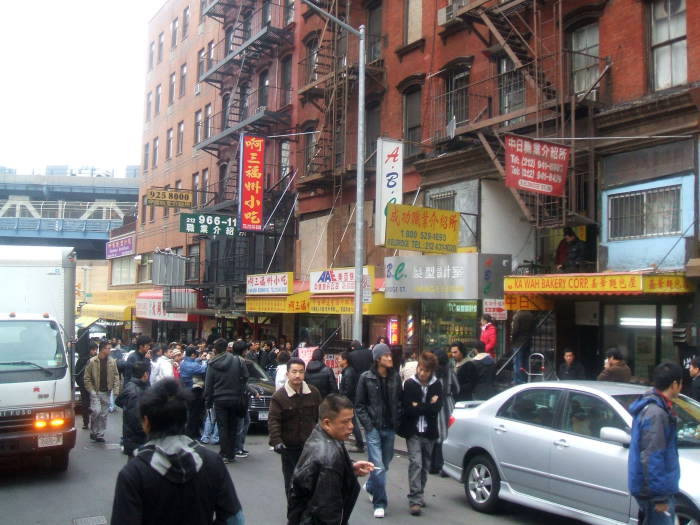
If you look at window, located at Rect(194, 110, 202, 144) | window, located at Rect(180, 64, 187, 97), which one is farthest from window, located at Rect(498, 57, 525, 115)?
window, located at Rect(180, 64, 187, 97)

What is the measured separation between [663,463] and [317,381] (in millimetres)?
5345

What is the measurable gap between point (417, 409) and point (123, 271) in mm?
41478

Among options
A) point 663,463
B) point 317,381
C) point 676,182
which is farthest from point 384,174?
point 663,463

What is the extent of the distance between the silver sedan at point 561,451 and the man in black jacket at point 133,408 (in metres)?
3.79

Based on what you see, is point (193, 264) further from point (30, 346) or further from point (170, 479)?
point (170, 479)

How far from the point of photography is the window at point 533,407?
7.79 meters

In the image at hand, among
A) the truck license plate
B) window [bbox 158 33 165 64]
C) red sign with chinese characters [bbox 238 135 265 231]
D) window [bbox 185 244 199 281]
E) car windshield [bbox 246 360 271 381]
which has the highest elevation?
window [bbox 158 33 165 64]

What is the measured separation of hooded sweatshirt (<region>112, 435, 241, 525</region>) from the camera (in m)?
3.36

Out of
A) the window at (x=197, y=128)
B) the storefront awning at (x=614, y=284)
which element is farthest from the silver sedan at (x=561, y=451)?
the window at (x=197, y=128)

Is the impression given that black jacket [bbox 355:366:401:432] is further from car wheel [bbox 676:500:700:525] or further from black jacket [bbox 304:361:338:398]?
car wheel [bbox 676:500:700:525]

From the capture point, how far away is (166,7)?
42812 mm

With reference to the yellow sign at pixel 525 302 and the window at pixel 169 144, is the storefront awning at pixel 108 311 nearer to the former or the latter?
the window at pixel 169 144

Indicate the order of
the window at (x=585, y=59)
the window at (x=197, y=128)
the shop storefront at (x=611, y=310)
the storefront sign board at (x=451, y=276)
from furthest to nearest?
the window at (x=197, y=128) < the storefront sign board at (x=451, y=276) < the window at (x=585, y=59) < the shop storefront at (x=611, y=310)

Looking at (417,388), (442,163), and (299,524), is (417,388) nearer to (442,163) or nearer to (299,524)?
(299,524)
